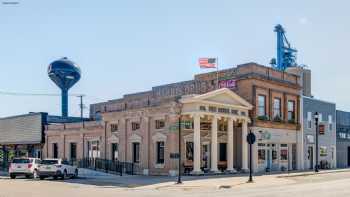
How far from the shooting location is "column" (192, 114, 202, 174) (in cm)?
3769

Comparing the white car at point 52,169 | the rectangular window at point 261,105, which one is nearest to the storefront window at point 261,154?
the rectangular window at point 261,105

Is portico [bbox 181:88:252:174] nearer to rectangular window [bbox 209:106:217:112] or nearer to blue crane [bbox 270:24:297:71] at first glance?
rectangular window [bbox 209:106:217:112]

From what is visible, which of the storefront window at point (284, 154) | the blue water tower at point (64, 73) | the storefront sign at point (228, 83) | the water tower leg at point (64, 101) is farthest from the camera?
the water tower leg at point (64, 101)

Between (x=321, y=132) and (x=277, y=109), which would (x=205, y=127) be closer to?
(x=277, y=109)

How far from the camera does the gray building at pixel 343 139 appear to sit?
59.9 metres

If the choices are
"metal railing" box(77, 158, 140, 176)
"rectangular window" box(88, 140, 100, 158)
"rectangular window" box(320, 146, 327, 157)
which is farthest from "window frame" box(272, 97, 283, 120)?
"rectangular window" box(88, 140, 100, 158)

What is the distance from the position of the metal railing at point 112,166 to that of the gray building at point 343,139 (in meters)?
28.6

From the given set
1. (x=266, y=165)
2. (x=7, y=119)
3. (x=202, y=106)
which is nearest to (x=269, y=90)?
(x=266, y=165)

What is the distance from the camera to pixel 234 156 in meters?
44.2

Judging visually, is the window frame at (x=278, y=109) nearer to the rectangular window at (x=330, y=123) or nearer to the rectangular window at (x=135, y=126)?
the rectangular window at (x=330, y=123)

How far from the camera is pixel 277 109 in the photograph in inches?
1900

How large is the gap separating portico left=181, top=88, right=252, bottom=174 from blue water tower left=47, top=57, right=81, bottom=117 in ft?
106

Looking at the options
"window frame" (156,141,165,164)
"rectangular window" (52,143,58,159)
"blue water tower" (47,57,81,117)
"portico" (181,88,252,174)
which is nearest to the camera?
"portico" (181,88,252,174)

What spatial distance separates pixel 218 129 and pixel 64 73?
32923 mm
